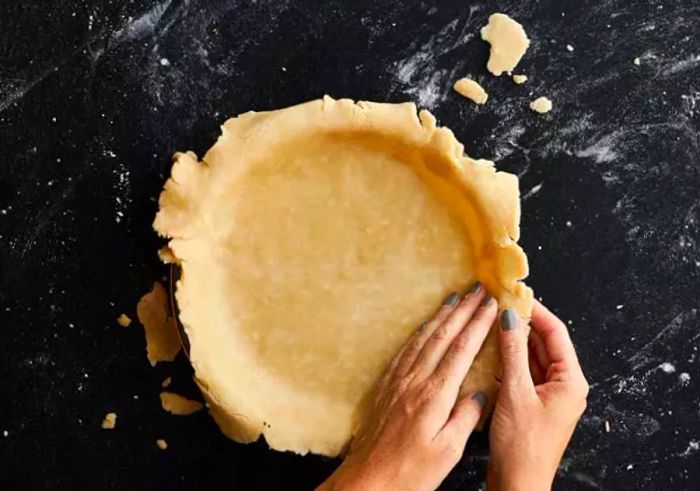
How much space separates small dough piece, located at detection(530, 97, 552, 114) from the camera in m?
1.83

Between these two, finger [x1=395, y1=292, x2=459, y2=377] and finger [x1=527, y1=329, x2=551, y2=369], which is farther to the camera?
finger [x1=527, y1=329, x2=551, y2=369]

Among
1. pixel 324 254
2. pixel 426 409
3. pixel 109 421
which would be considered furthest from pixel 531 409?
pixel 109 421

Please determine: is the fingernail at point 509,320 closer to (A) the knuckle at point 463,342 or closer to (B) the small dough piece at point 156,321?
(A) the knuckle at point 463,342

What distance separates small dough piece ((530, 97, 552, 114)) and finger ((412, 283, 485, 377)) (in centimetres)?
50

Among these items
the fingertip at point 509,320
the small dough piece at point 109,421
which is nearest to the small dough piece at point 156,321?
the small dough piece at point 109,421

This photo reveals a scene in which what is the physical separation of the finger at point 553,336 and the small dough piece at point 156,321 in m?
0.80

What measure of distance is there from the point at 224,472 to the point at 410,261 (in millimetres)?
656

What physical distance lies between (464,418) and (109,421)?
2.60ft

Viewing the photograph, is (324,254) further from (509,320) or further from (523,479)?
(523,479)

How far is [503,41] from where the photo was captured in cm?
181

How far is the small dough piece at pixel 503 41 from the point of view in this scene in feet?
5.93

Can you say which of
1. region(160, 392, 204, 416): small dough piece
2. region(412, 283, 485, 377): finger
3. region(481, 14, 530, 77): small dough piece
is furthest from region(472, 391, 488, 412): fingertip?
region(481, 14, 530, 77): small dough piece

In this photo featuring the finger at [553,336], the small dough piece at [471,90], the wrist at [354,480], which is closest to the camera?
the wrist at [354,480]

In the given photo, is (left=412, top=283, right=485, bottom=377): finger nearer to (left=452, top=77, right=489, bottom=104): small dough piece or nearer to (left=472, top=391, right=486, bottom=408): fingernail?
(left=472, top=391, right=486, bottom=408): fingernail
